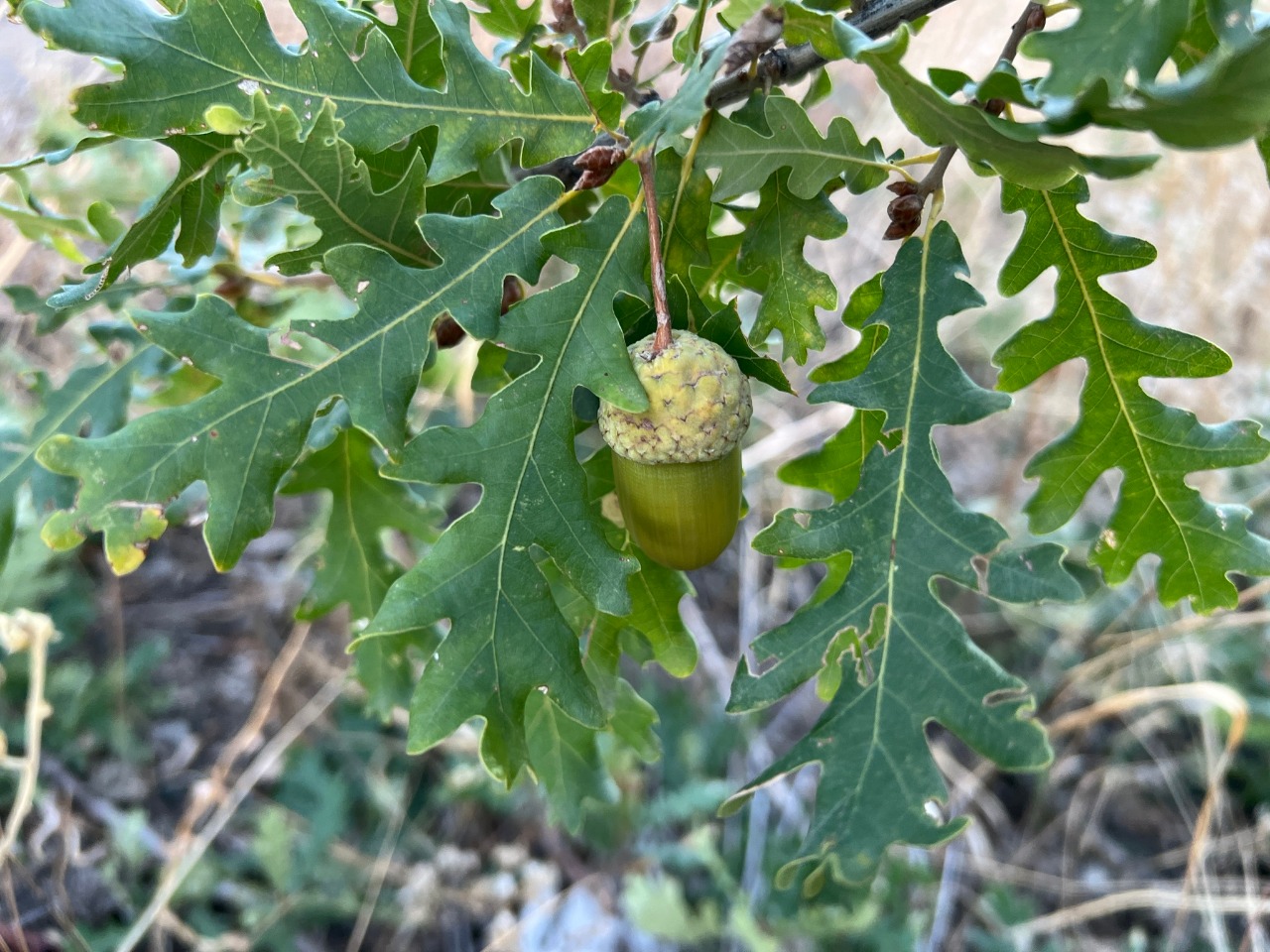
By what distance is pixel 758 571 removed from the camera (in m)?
3.19

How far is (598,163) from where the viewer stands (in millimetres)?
868

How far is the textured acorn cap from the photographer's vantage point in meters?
0.83

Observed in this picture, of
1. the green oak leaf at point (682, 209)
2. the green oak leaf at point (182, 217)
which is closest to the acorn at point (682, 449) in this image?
the green oak leaf at point (682, 209)

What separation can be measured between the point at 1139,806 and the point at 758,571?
1400 mm

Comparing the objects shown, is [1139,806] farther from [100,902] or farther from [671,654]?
[100,902]

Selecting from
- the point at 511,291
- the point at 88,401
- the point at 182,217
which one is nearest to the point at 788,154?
the point at 511,291

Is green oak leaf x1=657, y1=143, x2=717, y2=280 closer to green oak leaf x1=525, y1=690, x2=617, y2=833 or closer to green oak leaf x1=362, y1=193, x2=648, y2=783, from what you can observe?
green oak leaf x1=362, y1=193, x2=648, y2=783

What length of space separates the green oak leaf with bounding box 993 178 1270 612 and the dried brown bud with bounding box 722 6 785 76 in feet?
1.17

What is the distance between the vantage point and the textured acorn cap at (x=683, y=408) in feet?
2.72

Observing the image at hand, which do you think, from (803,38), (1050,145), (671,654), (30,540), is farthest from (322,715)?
(1050,145)

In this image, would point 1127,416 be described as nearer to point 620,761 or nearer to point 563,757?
point 563,757

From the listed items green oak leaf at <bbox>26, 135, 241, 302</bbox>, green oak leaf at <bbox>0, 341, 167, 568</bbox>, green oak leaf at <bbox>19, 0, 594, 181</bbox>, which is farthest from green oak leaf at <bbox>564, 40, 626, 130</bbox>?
green oak leaf at <bbox>0, 341, 167, 568</bbox>

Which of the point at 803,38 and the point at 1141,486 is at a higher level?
the point at 803,38

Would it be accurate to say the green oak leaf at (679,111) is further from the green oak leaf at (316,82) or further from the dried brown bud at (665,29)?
the dried brown bud at (665,29)
